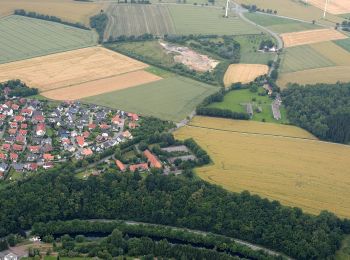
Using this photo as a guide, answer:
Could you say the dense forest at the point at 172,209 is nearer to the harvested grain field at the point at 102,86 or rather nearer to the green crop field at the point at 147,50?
the harvested grain field at the point at 102,86

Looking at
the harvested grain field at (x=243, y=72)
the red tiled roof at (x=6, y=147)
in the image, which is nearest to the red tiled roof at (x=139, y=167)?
the red tiled roof at (x=6, y=147)

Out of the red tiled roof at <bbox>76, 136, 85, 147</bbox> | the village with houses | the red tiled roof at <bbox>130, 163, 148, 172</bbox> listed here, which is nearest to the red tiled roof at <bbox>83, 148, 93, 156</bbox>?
the village with houses

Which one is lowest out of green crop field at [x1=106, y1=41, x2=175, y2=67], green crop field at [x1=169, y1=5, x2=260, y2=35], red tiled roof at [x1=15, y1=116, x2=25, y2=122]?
red tiled roof at [x1=15, y1=116, x2=25, y2=122]

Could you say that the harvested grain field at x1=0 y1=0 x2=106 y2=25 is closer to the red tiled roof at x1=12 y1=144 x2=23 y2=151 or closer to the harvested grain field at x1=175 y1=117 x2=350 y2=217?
the harvested grain field at x1=175 y1=117 x2=350 y2=217

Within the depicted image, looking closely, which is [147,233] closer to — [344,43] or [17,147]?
[17,147]

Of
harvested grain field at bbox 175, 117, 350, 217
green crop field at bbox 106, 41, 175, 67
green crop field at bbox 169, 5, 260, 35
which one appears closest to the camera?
harvested grain field at bbox 175, 117, 350, 217

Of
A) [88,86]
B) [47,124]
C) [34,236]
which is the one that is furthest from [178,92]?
[34,236]

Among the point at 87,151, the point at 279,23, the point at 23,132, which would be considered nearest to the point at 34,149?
the point at 23,132
